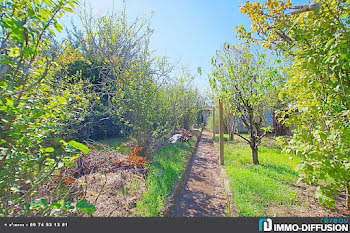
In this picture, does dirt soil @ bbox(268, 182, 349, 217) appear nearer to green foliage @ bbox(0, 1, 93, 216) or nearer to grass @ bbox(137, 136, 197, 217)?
grass @ bbox(137, 136, 197, 217)

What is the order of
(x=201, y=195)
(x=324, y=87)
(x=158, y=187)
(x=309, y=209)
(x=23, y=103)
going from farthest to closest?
(x=201, y=195), (x=158, y=187), (x=309, y=209), (x=324, y=87), (x=23, y=103)

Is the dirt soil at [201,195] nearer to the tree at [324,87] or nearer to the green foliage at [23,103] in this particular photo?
the tree at [324,87]

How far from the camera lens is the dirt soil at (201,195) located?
2.86 meters

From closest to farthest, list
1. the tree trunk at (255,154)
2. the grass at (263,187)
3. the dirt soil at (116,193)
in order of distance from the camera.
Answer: the dirt soil at (116,193)
the grass at (263,187)
the tree trunk at (255,154)

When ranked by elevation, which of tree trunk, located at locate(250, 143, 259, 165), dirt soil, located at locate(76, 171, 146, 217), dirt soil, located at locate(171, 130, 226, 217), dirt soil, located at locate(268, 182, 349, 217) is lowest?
dirt soil, located at locate(171, 130, 226, 217)

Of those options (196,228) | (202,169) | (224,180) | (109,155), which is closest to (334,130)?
(196,228)

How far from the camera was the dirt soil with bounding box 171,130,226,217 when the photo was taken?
9.39 feet

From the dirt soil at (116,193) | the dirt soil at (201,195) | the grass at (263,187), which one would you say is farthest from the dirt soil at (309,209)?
the dirt soil at (116,193)

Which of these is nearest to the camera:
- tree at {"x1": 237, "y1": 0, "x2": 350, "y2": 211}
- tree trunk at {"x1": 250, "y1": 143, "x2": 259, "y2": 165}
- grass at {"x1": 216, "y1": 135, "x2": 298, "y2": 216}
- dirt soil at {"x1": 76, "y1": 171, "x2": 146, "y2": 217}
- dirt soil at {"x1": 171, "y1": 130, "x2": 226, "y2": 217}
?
tree at {"x1": 237, "y1": 0, "x2": 350, "y2": 211}

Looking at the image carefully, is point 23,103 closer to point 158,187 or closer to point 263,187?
point 158,187

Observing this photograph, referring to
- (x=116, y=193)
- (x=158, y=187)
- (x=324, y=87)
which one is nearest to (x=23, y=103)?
(x=116, y=193)

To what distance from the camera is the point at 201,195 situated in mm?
3482

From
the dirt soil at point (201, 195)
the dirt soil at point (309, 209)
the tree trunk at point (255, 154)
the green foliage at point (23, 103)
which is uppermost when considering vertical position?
the green foliage at point (23, 103)

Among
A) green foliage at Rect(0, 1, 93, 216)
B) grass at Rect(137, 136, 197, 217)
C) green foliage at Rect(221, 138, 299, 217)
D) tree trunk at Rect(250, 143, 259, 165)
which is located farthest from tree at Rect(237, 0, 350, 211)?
tree trunk at Rect(250, 143, 259, 165)
